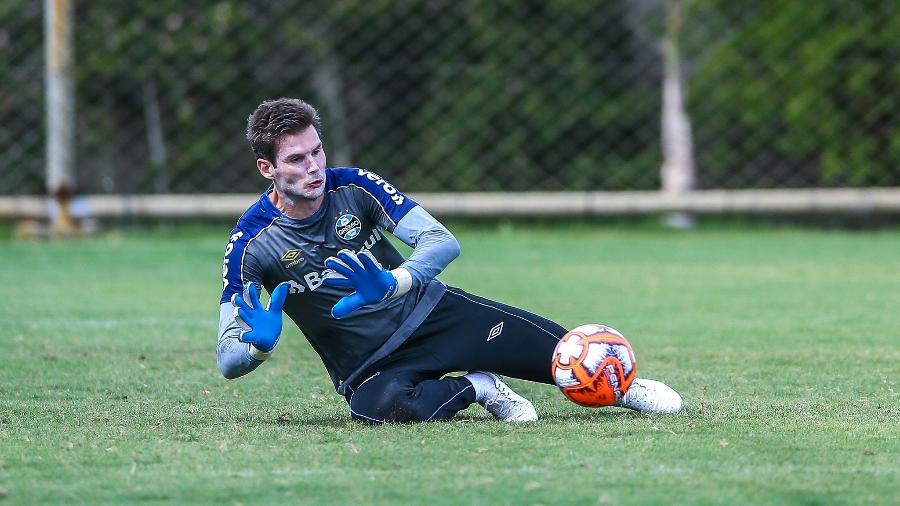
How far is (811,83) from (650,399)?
9.26 metres

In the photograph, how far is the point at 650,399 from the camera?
5.07 meters

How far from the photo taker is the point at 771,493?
147 inches

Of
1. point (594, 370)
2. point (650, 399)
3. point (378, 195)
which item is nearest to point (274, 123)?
point (378, 195)

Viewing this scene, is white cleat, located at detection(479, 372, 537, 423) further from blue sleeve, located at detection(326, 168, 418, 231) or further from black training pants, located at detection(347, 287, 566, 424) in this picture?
blue sleeve, located at detection(326, 168, 418, 231)

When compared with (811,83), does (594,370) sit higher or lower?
lower

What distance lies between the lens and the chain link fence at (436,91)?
13.9m

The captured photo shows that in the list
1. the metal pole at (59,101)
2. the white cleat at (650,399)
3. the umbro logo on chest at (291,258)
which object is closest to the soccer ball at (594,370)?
the white cleat at (650,399)

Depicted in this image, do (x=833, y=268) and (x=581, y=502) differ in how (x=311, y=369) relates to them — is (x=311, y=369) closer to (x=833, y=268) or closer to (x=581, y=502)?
(x=581, y=502)

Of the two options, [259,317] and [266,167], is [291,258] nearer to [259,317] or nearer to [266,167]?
[266,167]

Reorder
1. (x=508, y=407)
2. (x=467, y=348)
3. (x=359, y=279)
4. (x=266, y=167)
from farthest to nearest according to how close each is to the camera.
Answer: (x=467, y=348) < (x=266, y=167) < (x=508, y=407) < (x=359, y=279)

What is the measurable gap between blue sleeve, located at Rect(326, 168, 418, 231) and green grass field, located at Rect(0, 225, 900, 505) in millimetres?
730

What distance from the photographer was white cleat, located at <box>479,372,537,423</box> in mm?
4969

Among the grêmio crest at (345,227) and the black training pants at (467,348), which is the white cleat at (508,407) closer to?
the black training pants at (467,348)

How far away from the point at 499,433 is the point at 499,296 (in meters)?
4.36
